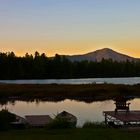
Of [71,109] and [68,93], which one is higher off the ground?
[68,93]

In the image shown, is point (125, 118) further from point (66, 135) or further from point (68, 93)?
point (68, 93)

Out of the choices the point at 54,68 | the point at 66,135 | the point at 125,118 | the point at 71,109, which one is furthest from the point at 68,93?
the point at 54,68

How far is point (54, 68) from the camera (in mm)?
169125

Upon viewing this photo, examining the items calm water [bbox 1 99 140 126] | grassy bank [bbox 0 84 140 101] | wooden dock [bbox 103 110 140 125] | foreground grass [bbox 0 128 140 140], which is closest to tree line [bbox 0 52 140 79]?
grassy bank [bbox 0 84 140 101]

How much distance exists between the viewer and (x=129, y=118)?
2569cm

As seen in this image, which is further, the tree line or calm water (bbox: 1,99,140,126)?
the tree line

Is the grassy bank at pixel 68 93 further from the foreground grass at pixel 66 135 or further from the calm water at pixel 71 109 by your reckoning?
the foreground grass at pixel 66 135

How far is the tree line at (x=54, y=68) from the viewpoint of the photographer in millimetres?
155250

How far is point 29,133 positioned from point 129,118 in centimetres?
962

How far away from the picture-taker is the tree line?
509ft

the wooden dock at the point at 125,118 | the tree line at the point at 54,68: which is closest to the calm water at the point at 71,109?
the wooden dock at the point at 125,118

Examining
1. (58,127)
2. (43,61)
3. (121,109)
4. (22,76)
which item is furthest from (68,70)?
(58,127)

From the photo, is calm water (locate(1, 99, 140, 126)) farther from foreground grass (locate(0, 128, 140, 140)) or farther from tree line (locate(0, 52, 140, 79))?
tree line (locate(0, 52, 140, 79))

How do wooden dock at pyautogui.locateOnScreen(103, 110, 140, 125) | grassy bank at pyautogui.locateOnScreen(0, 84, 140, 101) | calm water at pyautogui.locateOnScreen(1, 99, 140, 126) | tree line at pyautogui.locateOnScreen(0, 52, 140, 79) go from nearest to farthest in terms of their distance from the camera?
wooden dock at pyautogui.locateOnScreen(103, 110, 140, 125)
calm water at pyautogui.locateOnScreen(1, 99, 140, 126)
grassy bank at pyautogui.locateOnScreen(0, 84, 140, 101)
tree line at pyautogui.locateOnScreen(0, 52, 140, 79)
